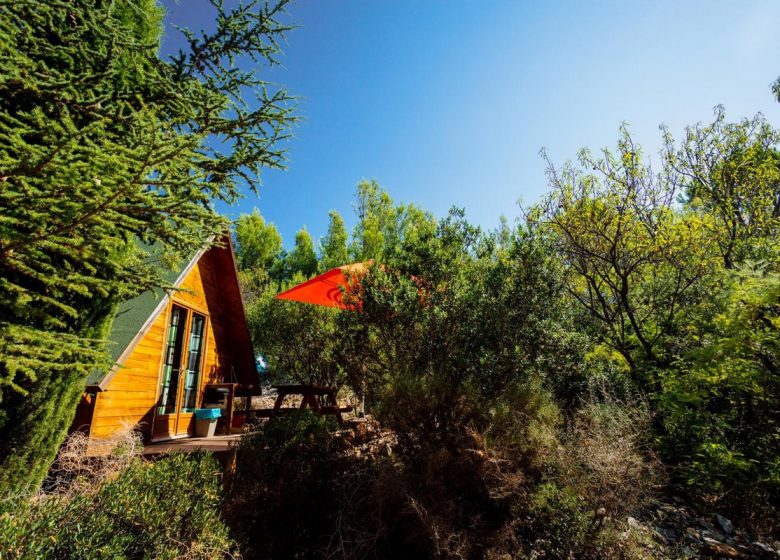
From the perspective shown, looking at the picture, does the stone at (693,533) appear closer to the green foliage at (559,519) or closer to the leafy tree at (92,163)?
the green foliage at (559,519)

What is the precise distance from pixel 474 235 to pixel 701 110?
6.55 m

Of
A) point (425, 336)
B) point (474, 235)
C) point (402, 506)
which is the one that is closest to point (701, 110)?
point (474, 235)

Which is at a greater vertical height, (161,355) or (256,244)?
(256,244)

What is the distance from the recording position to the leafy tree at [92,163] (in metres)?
2.55

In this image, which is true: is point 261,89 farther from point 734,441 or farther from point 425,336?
point 734,441

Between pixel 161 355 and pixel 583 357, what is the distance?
794 cm

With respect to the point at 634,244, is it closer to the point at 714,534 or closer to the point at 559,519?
the point at 714,534

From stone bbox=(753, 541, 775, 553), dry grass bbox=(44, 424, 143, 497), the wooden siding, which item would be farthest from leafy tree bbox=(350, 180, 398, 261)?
stone bbox=(753, 541, 775, 553)

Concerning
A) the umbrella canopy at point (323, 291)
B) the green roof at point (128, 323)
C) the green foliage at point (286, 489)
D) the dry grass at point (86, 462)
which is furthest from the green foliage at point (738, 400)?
the green roof at point (128, 323)

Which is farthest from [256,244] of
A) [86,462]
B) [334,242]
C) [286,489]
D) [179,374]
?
[286,489]

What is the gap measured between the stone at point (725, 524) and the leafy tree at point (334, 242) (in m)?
19.8

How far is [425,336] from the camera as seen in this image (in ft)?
20.5

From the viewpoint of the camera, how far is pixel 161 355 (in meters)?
7.45

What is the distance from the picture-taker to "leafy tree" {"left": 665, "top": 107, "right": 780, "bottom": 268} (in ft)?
25.1
